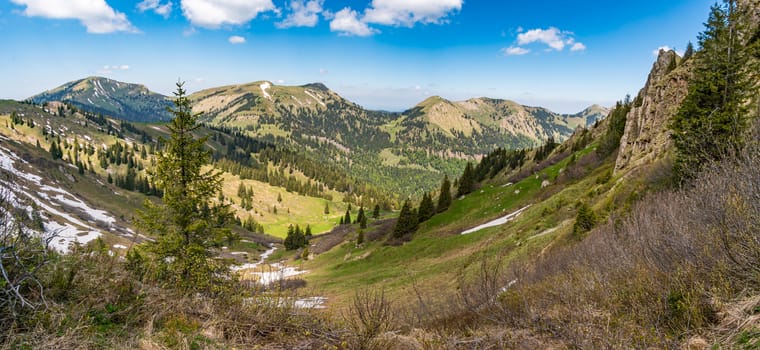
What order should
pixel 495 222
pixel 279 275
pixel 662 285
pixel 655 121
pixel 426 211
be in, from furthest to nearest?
pixel 426 211
pixel 495 222
pixel 655 121
pixel 279 275
pixel 662 285

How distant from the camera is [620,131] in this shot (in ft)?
176

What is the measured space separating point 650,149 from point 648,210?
61.9ft

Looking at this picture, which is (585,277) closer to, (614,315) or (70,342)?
(614,315)

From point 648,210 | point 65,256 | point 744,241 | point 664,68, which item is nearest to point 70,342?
point 65,256

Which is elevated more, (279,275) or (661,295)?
(661,295)

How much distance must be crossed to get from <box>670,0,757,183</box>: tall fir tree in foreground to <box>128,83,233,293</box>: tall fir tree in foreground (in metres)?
25.3

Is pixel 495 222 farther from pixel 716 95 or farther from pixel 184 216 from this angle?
pixel 184 216

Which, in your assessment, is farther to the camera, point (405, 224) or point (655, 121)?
point (405, 224)

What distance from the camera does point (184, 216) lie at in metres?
17.5

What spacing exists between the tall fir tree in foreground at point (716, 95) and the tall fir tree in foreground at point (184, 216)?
83.0 ft

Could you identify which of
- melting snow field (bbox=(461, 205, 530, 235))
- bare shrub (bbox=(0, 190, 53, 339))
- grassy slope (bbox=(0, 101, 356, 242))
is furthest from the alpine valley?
grassy slope (bbox=(0, 101, 356, 242))

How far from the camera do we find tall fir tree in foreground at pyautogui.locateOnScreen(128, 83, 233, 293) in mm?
16781

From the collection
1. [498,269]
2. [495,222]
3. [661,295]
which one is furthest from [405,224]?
[661,295]

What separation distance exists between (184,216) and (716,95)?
31106 mm
